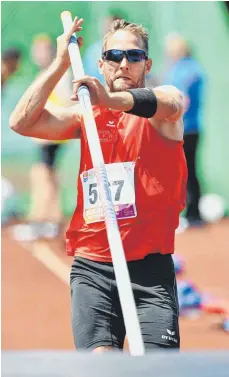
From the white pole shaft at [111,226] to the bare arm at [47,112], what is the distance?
0.34 ft

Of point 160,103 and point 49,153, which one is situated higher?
point 49,153

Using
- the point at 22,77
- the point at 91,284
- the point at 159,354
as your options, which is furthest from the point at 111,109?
the point at 22,77

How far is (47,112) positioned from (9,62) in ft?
28.4

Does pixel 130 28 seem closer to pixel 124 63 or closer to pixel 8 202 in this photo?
pixel 124 63

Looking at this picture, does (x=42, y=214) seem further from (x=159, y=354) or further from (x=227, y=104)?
(x=159, y=354)

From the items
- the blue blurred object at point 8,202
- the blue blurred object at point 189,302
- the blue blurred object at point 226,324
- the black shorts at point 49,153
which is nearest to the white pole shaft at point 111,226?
the blue blurred object at point 226,324

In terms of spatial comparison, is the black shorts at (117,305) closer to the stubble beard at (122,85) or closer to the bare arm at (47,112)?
the bare arm at (47,112)

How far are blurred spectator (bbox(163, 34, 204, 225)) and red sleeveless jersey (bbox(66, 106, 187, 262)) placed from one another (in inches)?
301

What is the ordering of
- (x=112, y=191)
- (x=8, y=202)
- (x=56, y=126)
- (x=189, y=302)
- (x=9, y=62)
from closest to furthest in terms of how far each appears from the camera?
(x=112, y=191)
(x=56, y=126)
(x=189, y=302)
(x=9, y=62)
(x=8, y=202)

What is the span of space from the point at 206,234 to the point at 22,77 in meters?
3.31

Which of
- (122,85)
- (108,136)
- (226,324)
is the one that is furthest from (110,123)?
(226,324)

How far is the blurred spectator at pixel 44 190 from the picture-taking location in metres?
13.0

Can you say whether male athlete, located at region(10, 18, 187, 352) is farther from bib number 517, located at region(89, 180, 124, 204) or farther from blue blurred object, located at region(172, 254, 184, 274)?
blue blurred object, located at region(172, 254, 184, 274)

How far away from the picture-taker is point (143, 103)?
189 inches
